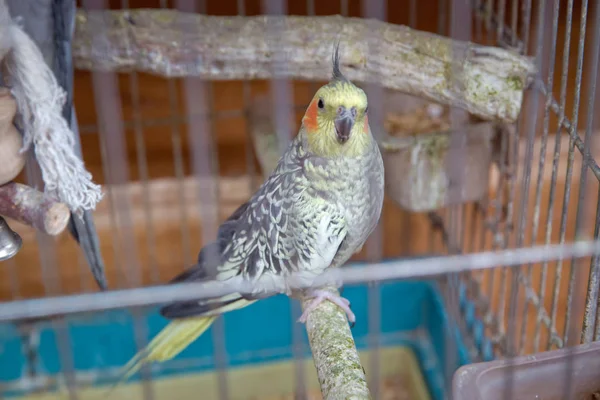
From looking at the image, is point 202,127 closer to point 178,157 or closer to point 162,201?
point 178,157

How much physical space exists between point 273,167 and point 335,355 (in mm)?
519

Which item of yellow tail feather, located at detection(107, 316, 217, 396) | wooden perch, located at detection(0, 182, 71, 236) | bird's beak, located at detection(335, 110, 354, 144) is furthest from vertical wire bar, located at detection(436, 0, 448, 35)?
wooden perch, located at detection(0, 182, 71, 236)

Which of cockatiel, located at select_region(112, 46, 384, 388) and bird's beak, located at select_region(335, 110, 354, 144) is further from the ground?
bird's beak, located at select_region(335, 110, 354, 144)

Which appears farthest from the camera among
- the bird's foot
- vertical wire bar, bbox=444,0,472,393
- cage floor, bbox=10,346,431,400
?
cage floor, bbox=10,346,431,400

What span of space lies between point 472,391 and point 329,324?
0.24 metres

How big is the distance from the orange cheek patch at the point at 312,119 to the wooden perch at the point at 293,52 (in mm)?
164

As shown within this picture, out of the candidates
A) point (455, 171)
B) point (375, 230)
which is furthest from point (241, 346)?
point (455, 171)

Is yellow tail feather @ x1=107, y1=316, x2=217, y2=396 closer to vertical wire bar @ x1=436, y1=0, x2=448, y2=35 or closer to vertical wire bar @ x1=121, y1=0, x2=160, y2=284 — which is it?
vertical wire bar @ x1=121, y1=0, x2=160, y2=284

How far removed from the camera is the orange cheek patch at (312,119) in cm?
85

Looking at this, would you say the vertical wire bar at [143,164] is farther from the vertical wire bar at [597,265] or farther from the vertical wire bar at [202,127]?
the vertical wire bar at [597,265]

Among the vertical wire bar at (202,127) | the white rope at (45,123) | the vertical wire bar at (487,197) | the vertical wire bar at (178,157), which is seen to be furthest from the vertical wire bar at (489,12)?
the white rope at (45,123)

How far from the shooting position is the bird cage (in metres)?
0.73

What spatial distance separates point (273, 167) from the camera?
1204 mm

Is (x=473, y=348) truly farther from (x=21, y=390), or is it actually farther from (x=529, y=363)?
(x=21, y=390)
